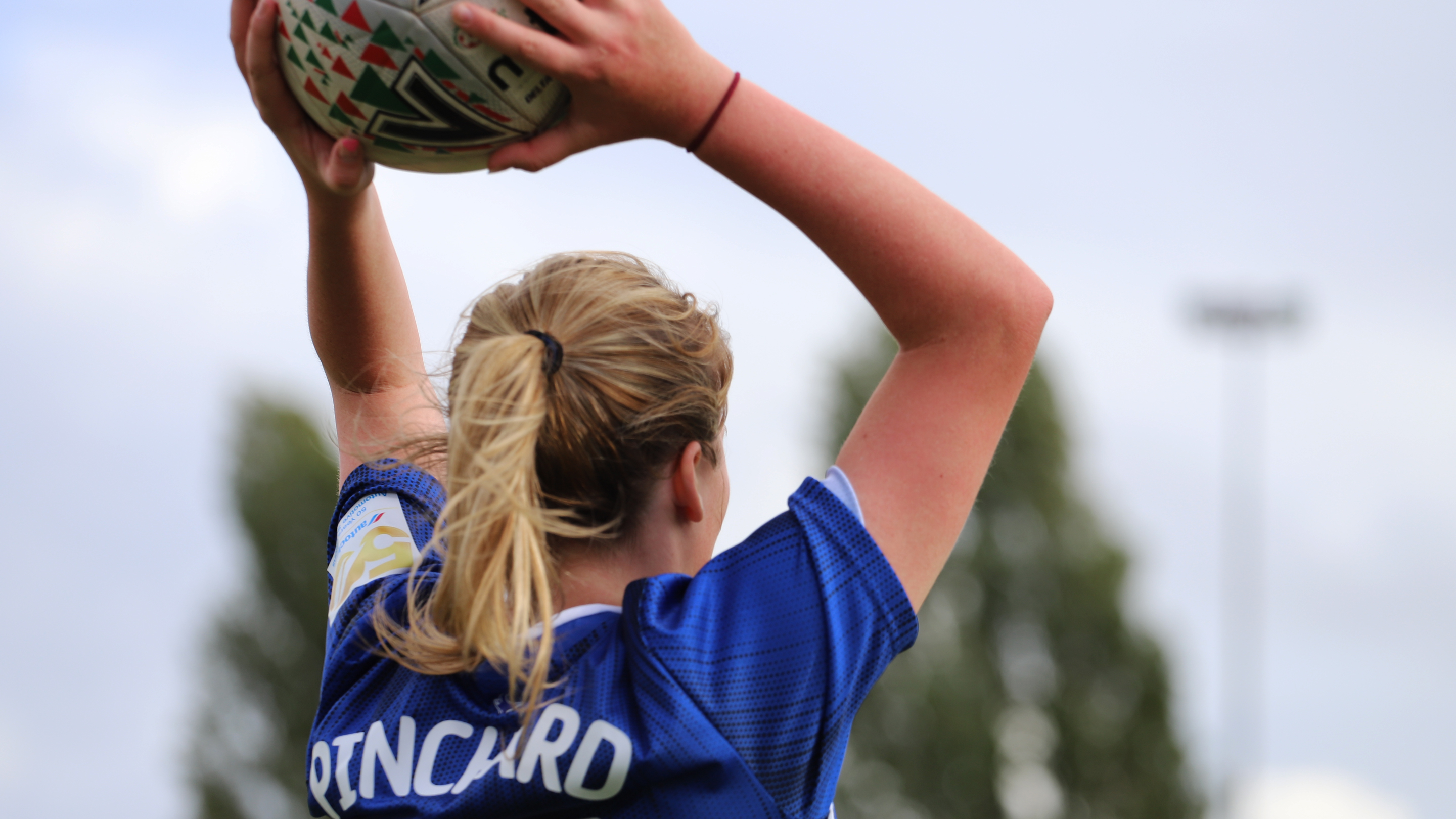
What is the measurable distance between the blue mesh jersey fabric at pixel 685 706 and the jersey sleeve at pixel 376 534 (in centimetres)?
Answer: 25

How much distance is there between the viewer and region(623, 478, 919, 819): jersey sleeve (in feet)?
4.72

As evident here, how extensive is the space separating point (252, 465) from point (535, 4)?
16891 millimetres

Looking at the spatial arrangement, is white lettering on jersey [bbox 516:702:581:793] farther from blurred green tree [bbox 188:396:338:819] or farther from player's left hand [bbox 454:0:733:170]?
blurred green tree [bbox 188:396:338:819]

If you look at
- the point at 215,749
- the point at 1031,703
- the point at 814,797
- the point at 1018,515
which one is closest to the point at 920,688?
the point at 1031,703

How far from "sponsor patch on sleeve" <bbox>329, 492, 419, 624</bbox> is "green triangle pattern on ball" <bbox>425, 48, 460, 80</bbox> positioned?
2.22 feet

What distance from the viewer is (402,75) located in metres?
1.68

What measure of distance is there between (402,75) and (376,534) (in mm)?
697

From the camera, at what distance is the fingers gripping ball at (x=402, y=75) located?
1.62 meters

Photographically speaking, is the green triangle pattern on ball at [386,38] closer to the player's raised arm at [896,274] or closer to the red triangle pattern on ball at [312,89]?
the red triangle pattern on ball at [312,89]

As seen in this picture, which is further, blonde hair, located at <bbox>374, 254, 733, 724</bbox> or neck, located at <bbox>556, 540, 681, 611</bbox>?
neck, located at <bbox>556, 540, 681, 611</bbox>

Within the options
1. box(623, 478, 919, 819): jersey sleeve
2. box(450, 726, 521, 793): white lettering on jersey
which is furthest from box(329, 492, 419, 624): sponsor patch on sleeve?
box(623, 478, 919, 819): jersey sleeve

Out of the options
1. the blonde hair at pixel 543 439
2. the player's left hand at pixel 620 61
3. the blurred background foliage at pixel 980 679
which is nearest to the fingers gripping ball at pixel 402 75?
the player's left hand at pixel 620 61

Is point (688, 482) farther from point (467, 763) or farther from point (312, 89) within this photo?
point (312, 89)

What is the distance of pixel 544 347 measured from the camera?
5.31 ft
